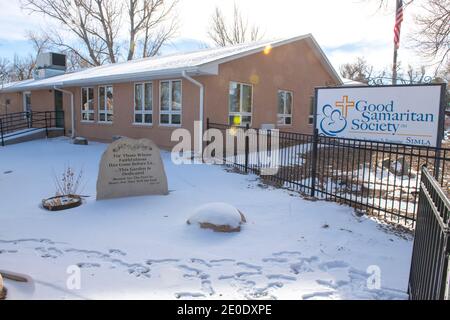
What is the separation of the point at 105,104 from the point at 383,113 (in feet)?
41.7

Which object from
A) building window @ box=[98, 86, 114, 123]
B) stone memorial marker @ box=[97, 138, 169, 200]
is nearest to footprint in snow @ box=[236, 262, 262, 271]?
stone memorial marker @ box=[97, 138, 169, 200]

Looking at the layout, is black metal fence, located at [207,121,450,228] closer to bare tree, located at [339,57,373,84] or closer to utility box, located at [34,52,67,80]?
utility box, located at [34,52,67,80]

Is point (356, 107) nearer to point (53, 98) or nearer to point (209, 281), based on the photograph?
point (209, 281)

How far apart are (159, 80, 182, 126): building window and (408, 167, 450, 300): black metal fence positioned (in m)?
10.3

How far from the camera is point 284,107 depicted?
1606 cm

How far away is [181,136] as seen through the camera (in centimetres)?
1268

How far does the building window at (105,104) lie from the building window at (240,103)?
571 centimetres

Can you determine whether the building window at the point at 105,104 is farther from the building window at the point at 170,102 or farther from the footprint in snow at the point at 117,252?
the footprint in snow at the point at 117,252

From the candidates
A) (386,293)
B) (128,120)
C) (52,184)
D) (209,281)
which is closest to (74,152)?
(128,120)

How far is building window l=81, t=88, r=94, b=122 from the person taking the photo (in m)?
17.1

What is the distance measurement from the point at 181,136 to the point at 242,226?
7.89 metres

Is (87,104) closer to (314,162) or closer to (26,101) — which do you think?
(26,101)

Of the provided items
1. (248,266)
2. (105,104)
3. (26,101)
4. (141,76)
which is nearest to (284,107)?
(141,76)

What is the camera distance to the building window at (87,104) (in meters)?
17.1
